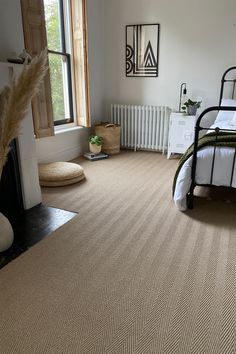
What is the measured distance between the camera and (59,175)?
2.93 metres

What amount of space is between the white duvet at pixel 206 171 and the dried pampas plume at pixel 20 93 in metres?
1.40

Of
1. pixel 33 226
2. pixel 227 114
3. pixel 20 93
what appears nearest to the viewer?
pixel 20 93

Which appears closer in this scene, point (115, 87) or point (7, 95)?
point (7, 95)

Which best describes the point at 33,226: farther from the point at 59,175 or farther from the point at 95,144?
the point at 95,144

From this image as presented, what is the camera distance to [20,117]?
1.50 m

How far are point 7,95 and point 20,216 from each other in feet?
3.74

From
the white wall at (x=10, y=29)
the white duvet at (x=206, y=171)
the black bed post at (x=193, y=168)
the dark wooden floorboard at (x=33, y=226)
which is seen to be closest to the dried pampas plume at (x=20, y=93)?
the dark wooden floorboard at (x=33, y=226)

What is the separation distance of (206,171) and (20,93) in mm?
1579

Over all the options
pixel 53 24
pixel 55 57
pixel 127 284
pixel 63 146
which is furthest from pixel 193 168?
pixel 53 24

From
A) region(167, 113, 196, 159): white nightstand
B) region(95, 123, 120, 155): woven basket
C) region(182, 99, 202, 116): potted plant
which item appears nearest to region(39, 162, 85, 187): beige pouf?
region(95, 123, 120, 155): woven basket

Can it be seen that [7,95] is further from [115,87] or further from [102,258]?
[115,87]

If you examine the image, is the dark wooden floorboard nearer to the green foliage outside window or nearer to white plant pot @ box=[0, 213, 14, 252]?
white plant pot @ box=[0, 213, 14, 252]

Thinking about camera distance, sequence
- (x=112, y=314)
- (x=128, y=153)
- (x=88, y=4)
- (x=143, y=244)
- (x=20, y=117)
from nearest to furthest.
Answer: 1. (x=112, y=314)
2. (x=20, y=117)
3. (x=143, y=244)
4. (x=88, y=4)
5. (x=128, y=153)

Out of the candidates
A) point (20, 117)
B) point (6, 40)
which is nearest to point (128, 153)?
point (6, 40)
